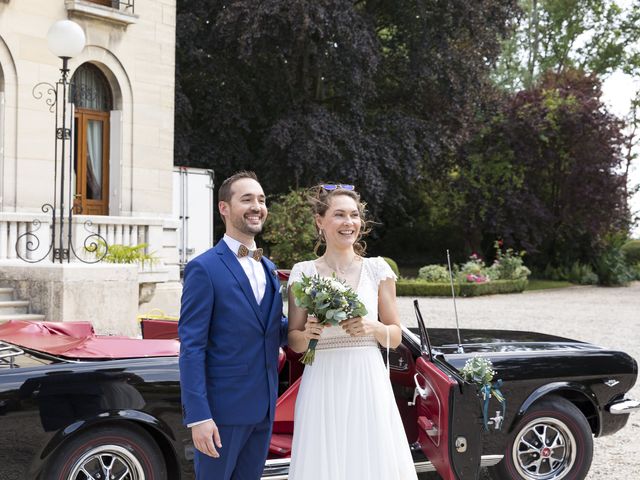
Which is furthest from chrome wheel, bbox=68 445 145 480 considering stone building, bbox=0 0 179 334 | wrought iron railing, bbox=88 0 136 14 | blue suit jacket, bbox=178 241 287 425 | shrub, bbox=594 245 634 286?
shrub, bbox=594 245 634 286

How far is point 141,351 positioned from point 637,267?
34.0 metres

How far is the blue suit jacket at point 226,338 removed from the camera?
3.24 metres

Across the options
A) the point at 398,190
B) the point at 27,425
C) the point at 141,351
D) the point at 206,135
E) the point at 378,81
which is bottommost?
the point at 27,425

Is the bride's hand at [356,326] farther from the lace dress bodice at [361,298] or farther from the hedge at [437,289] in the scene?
the hedge at [437,289]

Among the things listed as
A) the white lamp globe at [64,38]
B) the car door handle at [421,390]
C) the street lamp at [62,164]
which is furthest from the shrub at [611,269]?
the car door handle at [421,390]

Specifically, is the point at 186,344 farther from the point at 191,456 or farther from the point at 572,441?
the point at 572,441

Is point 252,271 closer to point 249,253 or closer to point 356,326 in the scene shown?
point 249,253

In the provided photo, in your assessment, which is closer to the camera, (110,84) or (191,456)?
(191,456)

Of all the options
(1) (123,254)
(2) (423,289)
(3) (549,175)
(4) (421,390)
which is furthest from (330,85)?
(4) (421,390)

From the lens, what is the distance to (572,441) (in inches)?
217

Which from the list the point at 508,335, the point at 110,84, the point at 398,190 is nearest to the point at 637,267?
the point at 398,190

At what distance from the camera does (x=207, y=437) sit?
124 inches

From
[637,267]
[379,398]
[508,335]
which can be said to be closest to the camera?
[379,398]

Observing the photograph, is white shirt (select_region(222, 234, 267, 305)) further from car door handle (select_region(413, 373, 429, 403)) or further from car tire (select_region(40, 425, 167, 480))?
car door handle (select_region(413, 373, 429, 403))
